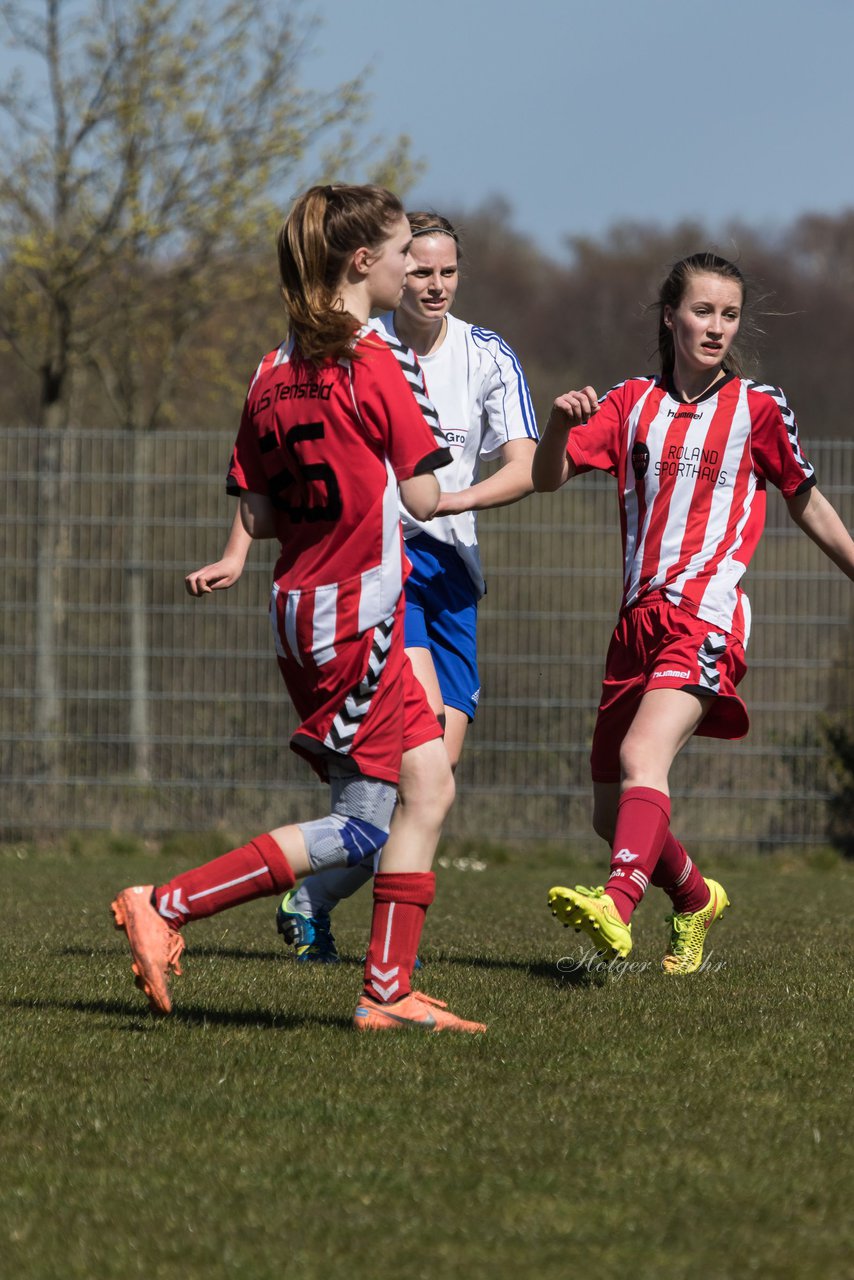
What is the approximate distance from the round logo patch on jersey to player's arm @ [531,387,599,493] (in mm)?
198

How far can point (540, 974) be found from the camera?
212 inches

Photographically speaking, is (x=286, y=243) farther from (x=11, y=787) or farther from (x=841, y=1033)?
(x=11, y=787)

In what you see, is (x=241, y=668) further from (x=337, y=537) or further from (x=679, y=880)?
(x=337, y=537)

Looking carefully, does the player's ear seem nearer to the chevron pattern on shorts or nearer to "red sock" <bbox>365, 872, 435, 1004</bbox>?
the chevron pattern on shorts

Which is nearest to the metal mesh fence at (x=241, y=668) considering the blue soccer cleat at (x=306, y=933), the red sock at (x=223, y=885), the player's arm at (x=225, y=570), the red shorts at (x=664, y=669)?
the blue soccer cleat at (x=306, y=933)

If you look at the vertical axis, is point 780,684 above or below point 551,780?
above

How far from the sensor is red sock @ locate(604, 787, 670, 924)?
4.84 metres

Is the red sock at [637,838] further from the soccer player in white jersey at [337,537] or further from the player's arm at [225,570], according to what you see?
the player's arm at [225,570]

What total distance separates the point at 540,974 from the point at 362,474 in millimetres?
2089

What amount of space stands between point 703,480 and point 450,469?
0.91m

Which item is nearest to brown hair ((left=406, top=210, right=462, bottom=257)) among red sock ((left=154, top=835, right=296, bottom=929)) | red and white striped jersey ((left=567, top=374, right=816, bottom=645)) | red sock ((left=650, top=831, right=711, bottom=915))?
red and white striped jersey ((left=567, top=374, right=816, bottom=645))

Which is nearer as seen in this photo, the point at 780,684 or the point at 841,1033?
the point at 841,1033

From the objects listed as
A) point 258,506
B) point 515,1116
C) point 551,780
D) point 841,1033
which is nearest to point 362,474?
point 258,506

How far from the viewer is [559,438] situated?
5066 millimetres
